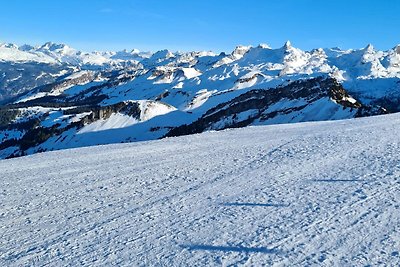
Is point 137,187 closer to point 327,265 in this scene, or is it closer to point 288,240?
point 288,240

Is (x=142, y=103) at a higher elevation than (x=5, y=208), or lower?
higher

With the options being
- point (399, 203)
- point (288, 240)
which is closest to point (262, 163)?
point (399, 203)

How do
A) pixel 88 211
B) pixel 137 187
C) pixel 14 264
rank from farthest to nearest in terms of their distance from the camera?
1. pixel 137 187
2. pixel 88 211
3. pixel 14 264

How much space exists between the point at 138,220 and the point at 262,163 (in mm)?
9611

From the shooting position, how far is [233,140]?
32125 mm

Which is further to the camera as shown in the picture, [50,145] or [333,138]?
→ [50,145]

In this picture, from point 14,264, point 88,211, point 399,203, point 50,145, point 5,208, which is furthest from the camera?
point 50,145

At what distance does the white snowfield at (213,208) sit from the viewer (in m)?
11.8

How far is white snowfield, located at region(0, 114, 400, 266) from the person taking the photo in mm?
11781

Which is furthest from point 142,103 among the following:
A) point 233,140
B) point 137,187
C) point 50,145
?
point 137,187

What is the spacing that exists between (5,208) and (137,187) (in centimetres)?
553

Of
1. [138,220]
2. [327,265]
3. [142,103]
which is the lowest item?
[327,265]

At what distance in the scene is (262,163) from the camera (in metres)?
22.5

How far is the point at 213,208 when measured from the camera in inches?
613
